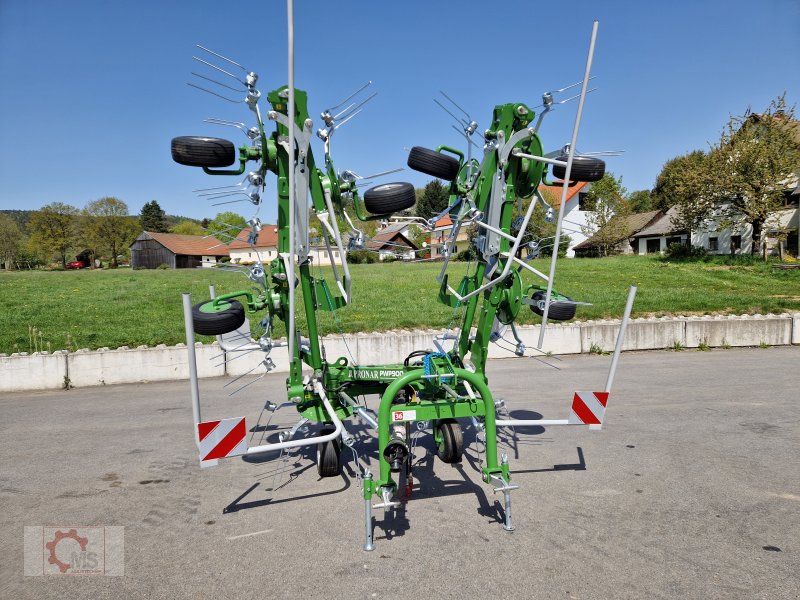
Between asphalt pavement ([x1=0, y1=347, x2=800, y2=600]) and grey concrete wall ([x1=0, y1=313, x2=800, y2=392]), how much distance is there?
221cm

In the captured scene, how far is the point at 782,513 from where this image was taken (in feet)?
13.9

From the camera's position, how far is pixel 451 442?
5309mm

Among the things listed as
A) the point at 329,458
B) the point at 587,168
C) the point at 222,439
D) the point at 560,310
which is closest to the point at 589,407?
the point at 560,310

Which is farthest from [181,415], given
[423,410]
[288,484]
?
[423,410]

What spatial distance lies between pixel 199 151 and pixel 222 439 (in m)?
2.47

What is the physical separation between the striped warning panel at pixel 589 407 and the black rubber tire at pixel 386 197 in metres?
2.52

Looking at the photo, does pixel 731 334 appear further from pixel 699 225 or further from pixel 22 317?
pixel 699 225

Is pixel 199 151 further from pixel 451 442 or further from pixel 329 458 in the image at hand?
pixel 451 442

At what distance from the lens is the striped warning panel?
15.7 ft

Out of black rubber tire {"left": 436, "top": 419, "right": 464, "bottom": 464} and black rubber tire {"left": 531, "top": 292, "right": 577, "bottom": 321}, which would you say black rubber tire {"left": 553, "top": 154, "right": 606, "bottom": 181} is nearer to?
black rubber tire {"left": 531, "top": 292, "right": 577, "bottom": 321}

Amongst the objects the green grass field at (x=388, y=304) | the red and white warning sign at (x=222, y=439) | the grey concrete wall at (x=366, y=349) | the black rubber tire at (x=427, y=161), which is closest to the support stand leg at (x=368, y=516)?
the red and white warning sign at (x=222, y=439)

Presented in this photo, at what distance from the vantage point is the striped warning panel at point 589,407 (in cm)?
479

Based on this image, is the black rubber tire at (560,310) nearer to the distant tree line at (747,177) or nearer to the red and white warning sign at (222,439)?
Result: the red and white warning sign at (222,439)

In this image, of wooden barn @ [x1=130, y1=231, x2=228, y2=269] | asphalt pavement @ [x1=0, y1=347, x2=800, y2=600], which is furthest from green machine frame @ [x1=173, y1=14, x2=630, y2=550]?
wooden barn @ [x1=130, y1=231, x2=228, y2=269]
